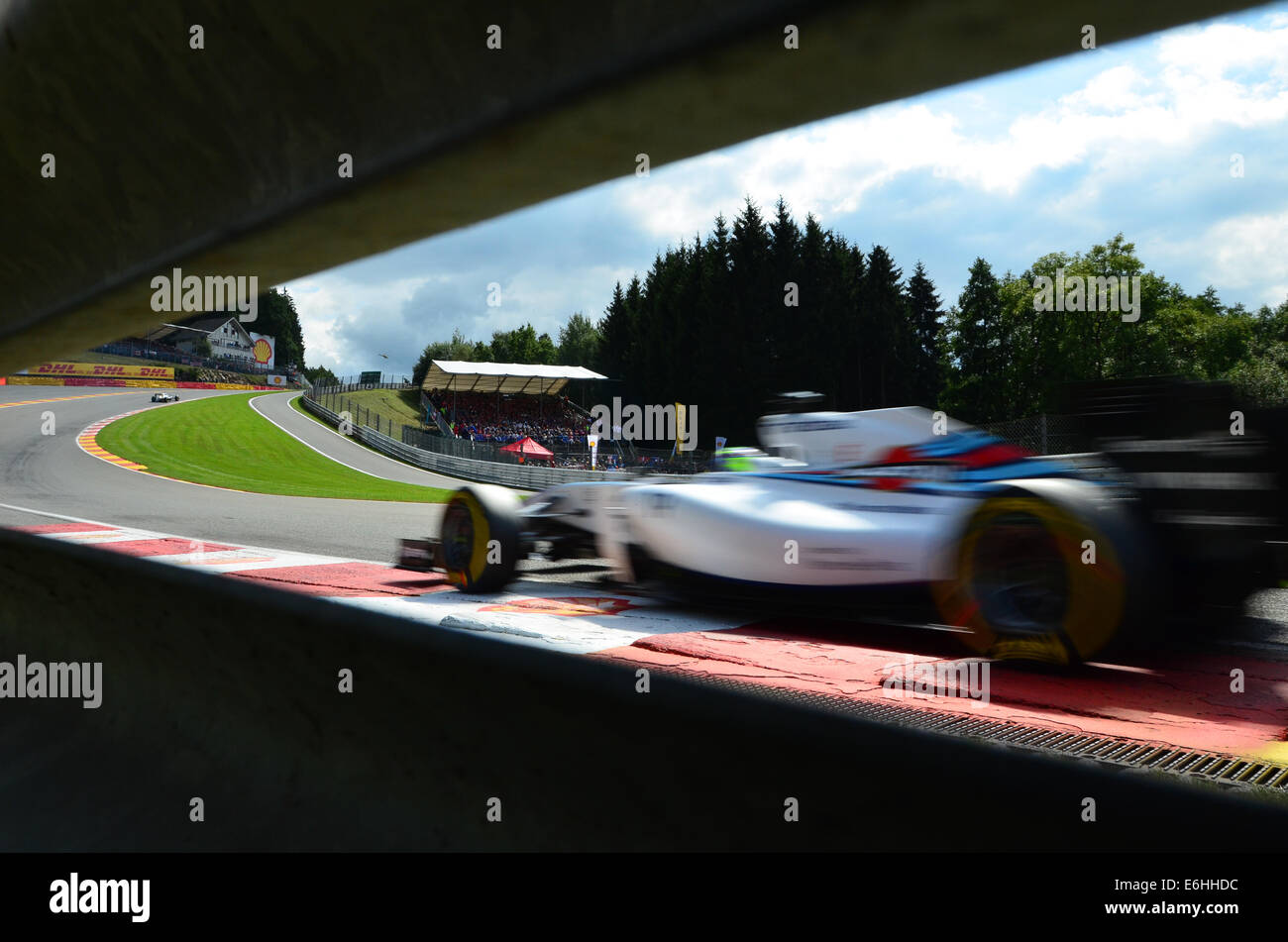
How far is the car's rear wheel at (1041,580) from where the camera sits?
2461 mm

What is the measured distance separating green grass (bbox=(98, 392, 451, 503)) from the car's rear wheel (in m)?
7.87

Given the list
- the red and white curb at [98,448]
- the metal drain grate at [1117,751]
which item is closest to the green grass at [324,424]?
the red and white curb at [98,448]

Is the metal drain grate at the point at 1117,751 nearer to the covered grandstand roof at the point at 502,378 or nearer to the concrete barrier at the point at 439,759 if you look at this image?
the concrete barrier at the point at 439,759

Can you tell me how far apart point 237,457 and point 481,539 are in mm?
22041

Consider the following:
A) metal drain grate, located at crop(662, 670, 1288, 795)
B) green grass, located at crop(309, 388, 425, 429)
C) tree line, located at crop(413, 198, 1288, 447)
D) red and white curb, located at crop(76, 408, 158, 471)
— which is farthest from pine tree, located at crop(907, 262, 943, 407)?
green grass, located at crop(309, 388, 425, 429)

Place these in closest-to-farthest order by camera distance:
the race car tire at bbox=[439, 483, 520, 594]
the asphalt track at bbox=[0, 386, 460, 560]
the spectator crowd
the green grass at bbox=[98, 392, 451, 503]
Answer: the race car tire at bbox=[439, 483, 520, 594]
the asphalt track at bbox=[0, 386, 460, 560]
the green grass at bbox=[98, 392, 451, 503]
the spectator crowd

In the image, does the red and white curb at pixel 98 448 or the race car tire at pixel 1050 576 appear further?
the red and white curb at pixel 98 448

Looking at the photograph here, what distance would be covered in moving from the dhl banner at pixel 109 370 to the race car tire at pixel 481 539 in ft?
214

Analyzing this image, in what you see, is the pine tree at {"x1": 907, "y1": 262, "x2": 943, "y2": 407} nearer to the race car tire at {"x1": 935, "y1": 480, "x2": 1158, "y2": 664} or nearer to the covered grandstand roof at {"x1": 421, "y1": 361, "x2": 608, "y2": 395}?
the race car tire at {"x1": 935, "y1": 480, "x2": 1158, "y2": 664}

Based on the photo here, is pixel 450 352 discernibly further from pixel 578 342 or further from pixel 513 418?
pixel 513 418

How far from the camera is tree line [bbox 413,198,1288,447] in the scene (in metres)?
2.96
